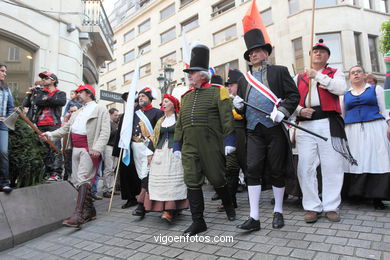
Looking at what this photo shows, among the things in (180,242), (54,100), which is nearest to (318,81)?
(180,242)

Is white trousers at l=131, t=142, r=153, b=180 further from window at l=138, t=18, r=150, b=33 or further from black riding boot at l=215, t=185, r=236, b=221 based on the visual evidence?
window at l=138, t=18, r=150, b=33

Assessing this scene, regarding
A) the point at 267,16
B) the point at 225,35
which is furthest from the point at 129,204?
the point at 225,35

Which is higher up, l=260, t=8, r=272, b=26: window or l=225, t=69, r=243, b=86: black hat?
l=260, t=8, r=272, b=26: window

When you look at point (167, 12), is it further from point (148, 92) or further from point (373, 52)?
point (148, 92)

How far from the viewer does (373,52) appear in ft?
65.0

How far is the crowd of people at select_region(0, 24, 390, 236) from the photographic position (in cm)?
324

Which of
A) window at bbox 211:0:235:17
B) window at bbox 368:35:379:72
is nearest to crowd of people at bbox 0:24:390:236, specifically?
window at bbox 368:35:379:72

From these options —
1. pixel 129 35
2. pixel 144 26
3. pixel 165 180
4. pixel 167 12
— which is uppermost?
pixel 129 35

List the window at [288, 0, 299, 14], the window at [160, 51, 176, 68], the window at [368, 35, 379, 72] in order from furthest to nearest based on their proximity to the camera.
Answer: the window at [160, 51, 176, 68] < the window at [368, 35, 379, 72] < the window at [288, 0, 299, 14]

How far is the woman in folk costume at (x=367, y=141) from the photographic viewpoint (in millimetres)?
3726

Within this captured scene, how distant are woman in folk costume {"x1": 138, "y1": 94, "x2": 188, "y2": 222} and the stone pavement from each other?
0.25 metres

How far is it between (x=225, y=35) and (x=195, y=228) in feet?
77.5

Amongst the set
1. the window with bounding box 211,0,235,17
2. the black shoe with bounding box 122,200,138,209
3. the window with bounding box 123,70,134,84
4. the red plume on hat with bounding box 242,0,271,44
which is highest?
the window with bounding box 211,0,235,17

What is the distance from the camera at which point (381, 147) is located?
149 inches
